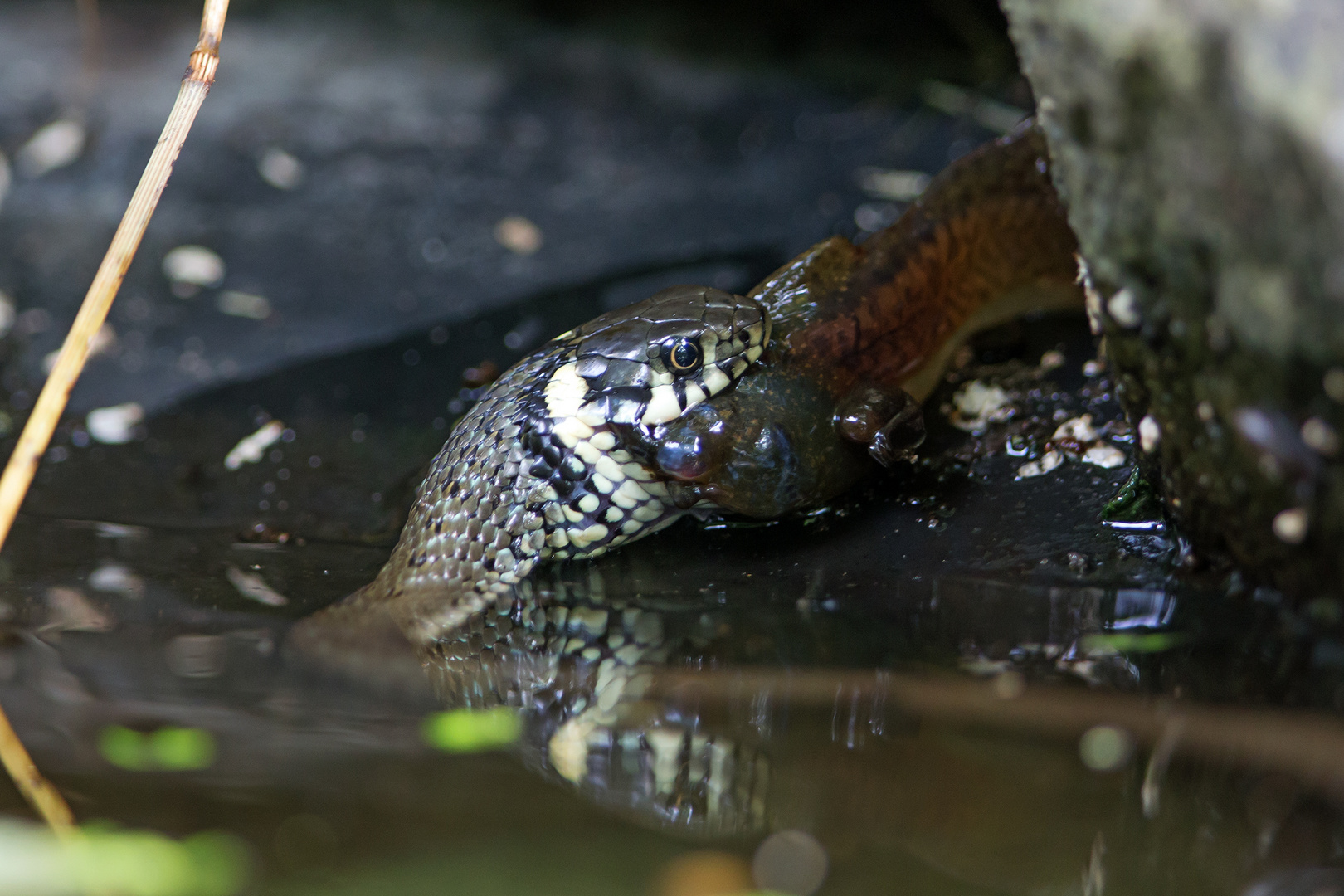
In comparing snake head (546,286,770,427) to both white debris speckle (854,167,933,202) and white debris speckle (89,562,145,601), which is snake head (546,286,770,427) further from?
white debris speckle (854,167,933,202)

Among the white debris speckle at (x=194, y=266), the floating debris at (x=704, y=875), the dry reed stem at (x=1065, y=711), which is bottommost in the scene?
the floating debris at (x=704, y=875)

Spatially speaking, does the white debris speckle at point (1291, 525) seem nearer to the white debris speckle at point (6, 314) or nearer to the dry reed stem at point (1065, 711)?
the dry reed stem at point (1065, 711)

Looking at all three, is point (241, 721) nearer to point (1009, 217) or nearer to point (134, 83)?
point (1009, 217)

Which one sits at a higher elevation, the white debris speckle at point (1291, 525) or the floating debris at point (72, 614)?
the white debris speckle at point (1291, 525)

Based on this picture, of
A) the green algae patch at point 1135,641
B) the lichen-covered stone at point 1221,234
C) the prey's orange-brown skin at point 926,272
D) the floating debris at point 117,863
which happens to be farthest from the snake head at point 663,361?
the floating debris at point 117,863

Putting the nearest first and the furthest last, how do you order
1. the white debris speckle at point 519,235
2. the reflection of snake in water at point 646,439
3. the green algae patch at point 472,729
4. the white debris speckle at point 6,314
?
the green algae patch at point 472,729, the reflection of snake in water at point 646,439, the white debris speckle at point 6,314, the white debris speckle at point 519,235

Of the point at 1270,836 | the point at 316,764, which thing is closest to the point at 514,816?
the point at 316,764
